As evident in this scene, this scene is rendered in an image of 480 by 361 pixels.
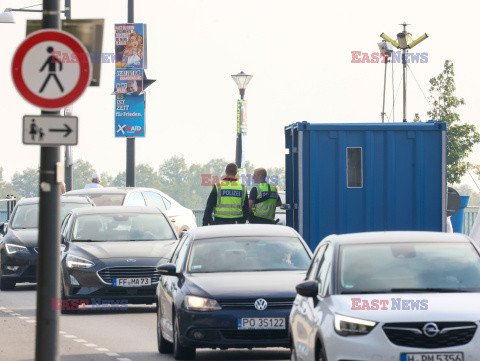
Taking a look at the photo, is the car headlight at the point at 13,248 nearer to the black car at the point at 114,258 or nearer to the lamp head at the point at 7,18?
the black car at the point at 114,258

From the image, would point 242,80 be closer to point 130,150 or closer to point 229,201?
point 130,150

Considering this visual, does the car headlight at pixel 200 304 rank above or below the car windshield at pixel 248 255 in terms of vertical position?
below

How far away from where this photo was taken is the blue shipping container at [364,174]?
19812mm

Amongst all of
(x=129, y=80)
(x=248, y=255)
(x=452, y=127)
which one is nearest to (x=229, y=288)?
(x=248, y=255)

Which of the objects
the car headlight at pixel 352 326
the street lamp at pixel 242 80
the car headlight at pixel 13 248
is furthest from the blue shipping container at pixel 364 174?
the street lamp at pixel 242 80

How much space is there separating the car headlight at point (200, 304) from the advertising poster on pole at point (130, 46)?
22.3 m

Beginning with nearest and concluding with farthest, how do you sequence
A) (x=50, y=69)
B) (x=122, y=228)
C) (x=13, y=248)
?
(x=50, y=69) < (x=122, y=228) < (x=13, y=248)

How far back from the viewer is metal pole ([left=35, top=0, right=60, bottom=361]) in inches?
387

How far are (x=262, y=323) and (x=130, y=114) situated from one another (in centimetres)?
2302

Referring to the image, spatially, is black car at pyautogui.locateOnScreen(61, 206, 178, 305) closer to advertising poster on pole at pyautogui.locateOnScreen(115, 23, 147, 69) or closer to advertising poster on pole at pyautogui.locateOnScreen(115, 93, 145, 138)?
advertising poster on pole at pyautogui.locateOnScreen(115, 23, 147, 69)

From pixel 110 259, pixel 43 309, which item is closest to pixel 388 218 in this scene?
pixel 110 259

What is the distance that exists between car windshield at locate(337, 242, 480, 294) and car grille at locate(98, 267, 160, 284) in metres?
8.55

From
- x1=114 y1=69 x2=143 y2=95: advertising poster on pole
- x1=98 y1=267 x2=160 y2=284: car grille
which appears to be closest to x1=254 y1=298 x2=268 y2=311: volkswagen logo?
x1=98 y1=267 x2=160 y2=284: car grille

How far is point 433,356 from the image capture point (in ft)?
31.9
